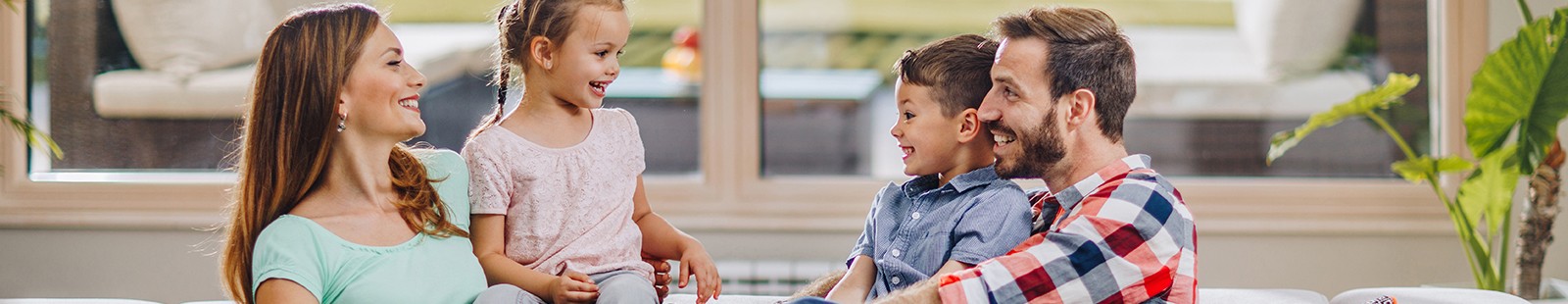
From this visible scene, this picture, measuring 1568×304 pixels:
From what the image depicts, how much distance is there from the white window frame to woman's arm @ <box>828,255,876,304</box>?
159 centimetres

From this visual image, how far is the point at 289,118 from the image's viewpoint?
1546 mm

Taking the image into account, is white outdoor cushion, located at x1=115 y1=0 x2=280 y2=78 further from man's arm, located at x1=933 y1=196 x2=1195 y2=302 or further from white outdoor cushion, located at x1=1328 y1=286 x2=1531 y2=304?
white outdoor cushion, located at x1=1328 y1=286 x2=1531 y2=304

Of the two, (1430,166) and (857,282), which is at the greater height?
(1430,166)

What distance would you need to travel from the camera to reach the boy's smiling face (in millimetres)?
1719

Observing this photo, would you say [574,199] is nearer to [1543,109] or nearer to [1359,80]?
[1543,109]

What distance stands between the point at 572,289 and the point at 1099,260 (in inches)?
25.6

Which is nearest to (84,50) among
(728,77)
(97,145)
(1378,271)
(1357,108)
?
(97,145)

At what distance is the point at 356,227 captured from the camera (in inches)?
63.4

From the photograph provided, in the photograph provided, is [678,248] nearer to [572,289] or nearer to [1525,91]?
[572,289]

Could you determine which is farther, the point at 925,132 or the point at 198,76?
the point at 198,76

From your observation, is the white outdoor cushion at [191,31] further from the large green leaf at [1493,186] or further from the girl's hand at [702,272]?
the large green leaf at [1493,186]

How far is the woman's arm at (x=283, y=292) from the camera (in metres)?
1.48

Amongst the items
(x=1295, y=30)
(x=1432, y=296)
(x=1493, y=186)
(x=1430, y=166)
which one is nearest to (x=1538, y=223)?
(x=1493, y=186)


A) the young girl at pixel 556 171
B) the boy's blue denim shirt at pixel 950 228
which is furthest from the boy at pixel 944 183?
the young girl at pixel 556 171
